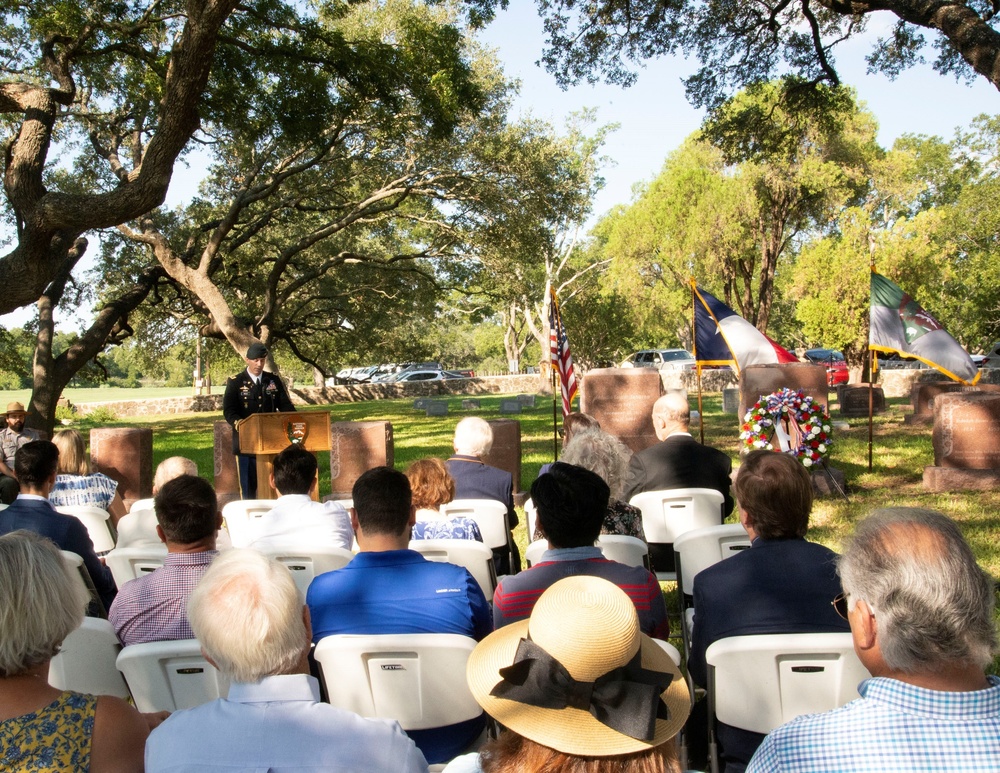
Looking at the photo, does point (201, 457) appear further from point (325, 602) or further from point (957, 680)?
point (957, 680)

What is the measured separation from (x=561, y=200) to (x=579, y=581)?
2112cm

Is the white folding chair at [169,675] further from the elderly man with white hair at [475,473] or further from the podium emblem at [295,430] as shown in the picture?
the podium emblem at [295,430]

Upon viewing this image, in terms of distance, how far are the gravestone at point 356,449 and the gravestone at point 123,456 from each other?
8.54 feet

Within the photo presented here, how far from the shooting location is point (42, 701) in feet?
7.27

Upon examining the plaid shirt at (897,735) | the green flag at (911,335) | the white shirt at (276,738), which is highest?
the green flag at (911,335)

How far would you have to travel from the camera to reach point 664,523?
565cm

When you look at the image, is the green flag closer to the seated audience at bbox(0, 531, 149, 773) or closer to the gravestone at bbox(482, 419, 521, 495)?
the gravestone at bbox(482, 419, 521, 495)

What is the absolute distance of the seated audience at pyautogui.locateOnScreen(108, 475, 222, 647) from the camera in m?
3.49

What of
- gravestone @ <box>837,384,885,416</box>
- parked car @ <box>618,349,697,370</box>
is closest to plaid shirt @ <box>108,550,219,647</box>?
gravestone @ <box>837,384,885,416</box>

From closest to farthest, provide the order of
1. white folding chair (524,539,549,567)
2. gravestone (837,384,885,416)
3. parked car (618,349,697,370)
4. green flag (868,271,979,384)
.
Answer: white folding chair (524,539,549,567) < green flag (868,271,979,384) < gravestone (837,384,885,416) < parked car (618,349,697,370)

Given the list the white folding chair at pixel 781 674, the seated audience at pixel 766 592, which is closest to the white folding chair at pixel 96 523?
the seated audience at pixel 766 592

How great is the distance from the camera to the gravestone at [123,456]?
427 inches

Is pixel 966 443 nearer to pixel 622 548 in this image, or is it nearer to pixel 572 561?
pixel 622 548

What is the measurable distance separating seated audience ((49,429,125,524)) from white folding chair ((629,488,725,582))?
11.7ft
